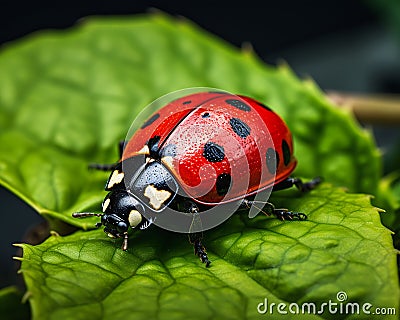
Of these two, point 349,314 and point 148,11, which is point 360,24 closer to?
point 148,11

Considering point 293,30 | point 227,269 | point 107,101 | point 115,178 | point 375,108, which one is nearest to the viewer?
point 227,269

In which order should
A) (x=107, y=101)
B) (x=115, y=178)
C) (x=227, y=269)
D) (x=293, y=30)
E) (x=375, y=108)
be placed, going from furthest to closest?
1. (x=293, y=30)
2. (x=375, y=108)
3. (x=107, y=101)
4. (x=115, y=178)
5. (x=227, y=269)

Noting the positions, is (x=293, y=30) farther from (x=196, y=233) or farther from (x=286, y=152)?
(x=196, y=233)

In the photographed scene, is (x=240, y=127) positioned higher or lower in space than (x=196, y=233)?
higher

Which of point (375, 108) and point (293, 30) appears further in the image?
point (293, 30)

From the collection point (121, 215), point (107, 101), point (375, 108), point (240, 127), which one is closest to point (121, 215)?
point (121, 215)

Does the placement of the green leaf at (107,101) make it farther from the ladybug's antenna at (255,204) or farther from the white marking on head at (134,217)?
the ladybug's antenna at (255,204)

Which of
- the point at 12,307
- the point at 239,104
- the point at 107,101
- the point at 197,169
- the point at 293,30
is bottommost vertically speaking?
the point at 12,307
